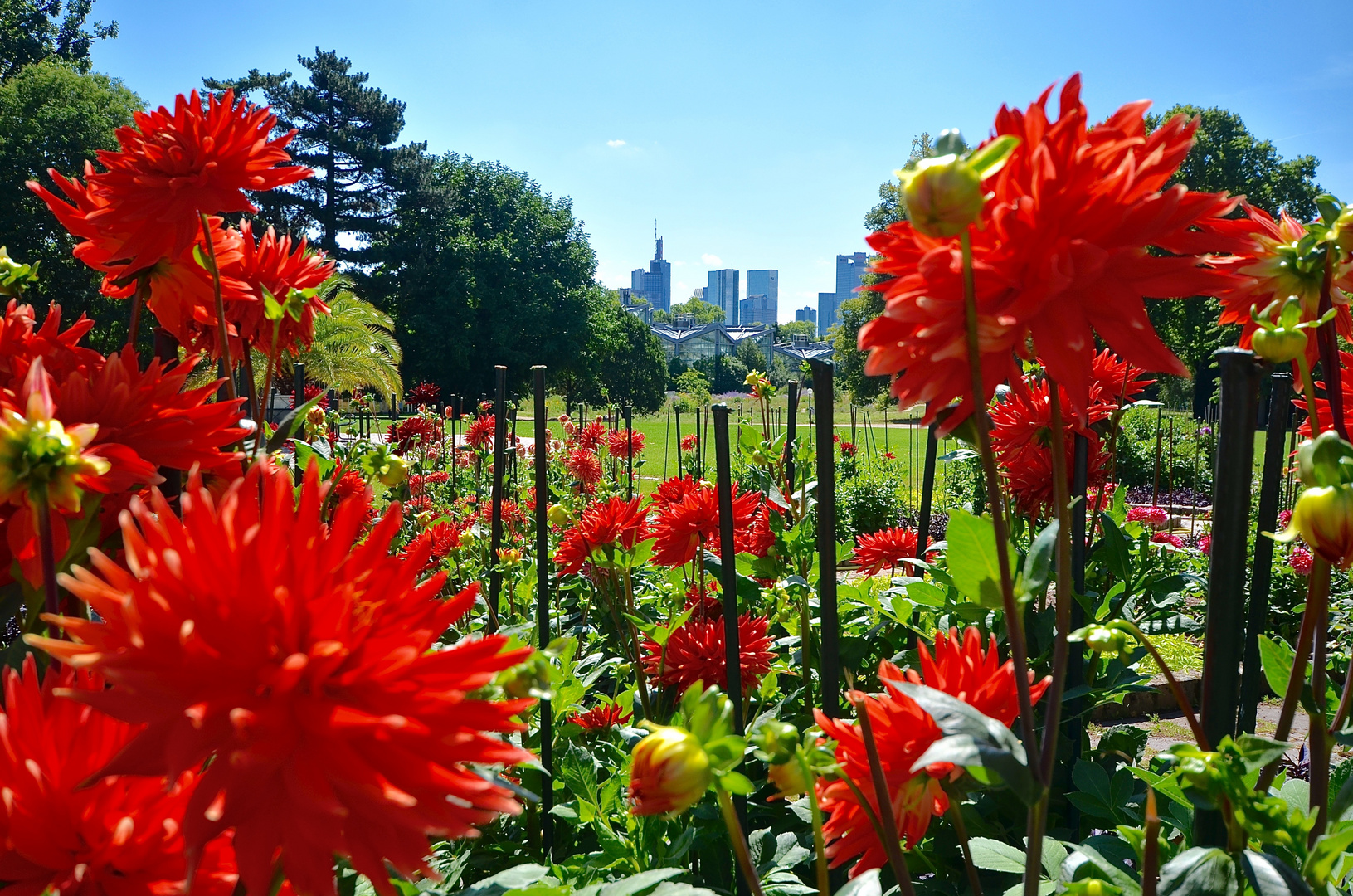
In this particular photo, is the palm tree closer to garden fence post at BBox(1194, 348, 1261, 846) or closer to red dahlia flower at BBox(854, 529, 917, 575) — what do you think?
red dahlia flower at BBox(854, 529, 917, 575)

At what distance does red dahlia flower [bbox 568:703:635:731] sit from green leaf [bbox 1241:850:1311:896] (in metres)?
1.12

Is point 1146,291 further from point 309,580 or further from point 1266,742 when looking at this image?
point 309,580

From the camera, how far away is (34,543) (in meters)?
0.63

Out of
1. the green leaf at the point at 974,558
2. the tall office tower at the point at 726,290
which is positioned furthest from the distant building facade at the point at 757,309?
the green leaf at the point at 974,558

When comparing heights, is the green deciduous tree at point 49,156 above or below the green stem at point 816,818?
above

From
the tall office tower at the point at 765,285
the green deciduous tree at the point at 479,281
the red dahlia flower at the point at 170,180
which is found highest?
the tall office tower at the point at 765,285

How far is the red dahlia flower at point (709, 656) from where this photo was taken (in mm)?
1424

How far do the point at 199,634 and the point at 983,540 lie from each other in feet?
1.74

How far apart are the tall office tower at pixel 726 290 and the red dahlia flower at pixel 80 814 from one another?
582 feet

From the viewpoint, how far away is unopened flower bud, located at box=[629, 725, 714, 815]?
0.49 meters

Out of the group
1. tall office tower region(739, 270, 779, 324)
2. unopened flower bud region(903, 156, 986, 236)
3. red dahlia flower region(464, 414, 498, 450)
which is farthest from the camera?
tall office tower region(739, 270, 779, 324)

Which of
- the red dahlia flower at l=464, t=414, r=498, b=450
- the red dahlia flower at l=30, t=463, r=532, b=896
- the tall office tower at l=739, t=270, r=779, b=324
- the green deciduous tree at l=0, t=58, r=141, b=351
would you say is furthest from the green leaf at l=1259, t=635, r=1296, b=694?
the tall office tower at l=739, t=270, r=779, b=324

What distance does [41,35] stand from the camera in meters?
22.8

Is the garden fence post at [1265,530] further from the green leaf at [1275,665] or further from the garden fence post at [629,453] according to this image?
the garden fence post at [629,453]
